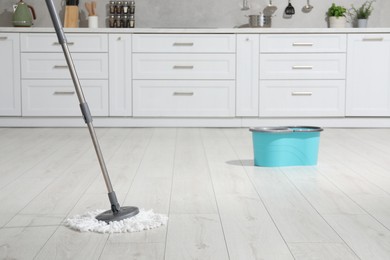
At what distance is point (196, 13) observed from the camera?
20.0 feet

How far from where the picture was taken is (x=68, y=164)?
11.3 feet

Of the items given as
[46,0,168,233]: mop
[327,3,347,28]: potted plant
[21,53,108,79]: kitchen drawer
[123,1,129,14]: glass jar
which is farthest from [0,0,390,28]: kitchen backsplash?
[46,0,168,233]: mop

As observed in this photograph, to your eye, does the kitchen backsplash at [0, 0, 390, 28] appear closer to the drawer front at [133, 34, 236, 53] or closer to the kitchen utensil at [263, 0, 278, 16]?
the kitchen utensil at [263, 0, 278, 16]

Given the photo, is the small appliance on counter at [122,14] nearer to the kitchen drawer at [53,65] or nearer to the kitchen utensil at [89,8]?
the kitchen utensil at [89,8]

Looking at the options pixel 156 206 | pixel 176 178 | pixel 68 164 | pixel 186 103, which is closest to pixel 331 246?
pixel 156 206

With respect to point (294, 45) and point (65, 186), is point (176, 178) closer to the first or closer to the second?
point (65, 186)

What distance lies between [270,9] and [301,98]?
1.04 metres

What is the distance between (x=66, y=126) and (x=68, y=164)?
2.17 m

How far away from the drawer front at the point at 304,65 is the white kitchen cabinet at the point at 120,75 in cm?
112

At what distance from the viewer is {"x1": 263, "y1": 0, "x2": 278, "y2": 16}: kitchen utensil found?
6141mm

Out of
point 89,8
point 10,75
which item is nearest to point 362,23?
point 89,8

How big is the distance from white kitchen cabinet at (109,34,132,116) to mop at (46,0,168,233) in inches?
134

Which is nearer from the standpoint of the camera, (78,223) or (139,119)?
(78,223)

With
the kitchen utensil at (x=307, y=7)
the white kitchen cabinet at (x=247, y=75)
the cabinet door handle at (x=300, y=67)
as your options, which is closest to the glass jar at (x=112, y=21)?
the white kitchen cabinet at (x=247, y=75)
